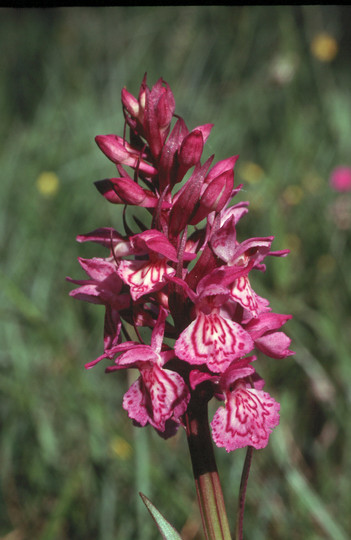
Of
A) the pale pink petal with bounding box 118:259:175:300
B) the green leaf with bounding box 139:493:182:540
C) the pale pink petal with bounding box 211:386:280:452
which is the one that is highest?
the pale pink petal with bounding box 118:259:175:300

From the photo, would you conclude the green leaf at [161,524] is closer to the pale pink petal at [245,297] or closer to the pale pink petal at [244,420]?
the pale pink petal at [244,420]

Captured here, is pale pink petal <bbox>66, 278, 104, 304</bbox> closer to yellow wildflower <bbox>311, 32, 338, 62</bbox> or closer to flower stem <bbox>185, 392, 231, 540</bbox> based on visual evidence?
flower stem <bbox>185, 392, 231, 540</bbox>

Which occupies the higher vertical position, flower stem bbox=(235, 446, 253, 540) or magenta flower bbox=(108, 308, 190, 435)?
magenta flower bbox=(108, 308, 190, 435)

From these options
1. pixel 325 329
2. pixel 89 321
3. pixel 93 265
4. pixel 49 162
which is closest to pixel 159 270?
pixel 93 265

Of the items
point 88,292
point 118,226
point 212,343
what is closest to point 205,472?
point 212,343

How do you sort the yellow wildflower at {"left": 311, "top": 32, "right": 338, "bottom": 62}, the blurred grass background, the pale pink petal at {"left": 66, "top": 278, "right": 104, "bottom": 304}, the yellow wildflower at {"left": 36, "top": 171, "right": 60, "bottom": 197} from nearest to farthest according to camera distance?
the pale pink petal at {"left": 66, "top": 278, "right": 104, "bottom": 304} → the blurred grass background → the yellow wildflower at {"left": 36, "top": 171, "right": 60, "bottom": 197} → the yellow wildflower at {"left": 311, "top": 32, "right": 338, "bottom": 62}

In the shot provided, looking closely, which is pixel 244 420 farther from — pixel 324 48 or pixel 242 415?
pixel 324 48

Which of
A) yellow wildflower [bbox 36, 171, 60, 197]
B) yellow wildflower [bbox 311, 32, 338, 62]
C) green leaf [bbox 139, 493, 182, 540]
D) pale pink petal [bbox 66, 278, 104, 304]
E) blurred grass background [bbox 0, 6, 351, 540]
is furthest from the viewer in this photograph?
yellow wildflower [bbox 311, 32, 338, 62]

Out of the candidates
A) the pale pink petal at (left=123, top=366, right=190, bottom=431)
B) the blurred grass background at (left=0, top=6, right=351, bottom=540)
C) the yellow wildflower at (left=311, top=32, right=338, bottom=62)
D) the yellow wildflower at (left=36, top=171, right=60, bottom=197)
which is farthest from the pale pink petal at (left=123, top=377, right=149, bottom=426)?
the yellow wildflower at (left=311, top=32, right=338, bottom=62)
